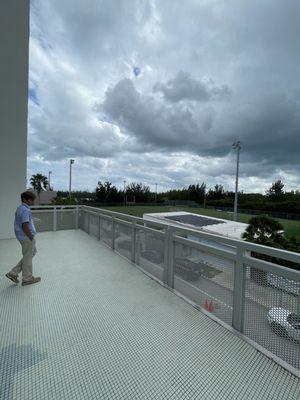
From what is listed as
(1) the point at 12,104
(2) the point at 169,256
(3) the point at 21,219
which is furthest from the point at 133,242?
(1) the point at 12,104

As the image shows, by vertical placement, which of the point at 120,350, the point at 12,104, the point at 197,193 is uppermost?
the point at 12,104

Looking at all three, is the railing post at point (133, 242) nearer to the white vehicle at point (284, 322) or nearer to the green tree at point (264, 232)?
the white vehicle at point (284, 322)

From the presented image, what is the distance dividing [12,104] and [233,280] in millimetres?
7013

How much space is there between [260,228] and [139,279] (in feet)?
43.3

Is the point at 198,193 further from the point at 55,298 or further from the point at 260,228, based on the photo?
the point at 55,298

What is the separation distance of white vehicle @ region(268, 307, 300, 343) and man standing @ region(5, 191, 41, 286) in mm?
3060

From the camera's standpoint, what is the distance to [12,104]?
248 inches

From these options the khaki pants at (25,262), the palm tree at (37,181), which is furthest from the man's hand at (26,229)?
the palm tree at (37,181)

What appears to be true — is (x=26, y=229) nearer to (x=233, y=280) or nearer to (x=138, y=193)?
(x=233, y=280)

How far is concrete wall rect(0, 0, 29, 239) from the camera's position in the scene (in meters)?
6.05

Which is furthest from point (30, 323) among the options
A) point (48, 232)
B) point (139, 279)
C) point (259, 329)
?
point (48, 232)

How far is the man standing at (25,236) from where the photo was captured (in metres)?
3.20

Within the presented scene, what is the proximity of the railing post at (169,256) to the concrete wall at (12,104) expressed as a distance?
16.9 feet

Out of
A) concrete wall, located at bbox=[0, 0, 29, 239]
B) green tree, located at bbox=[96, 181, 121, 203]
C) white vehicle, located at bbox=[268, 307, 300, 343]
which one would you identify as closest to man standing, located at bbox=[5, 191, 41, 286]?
white vehicle, located at bbox=[268, 307, 300, 343]
